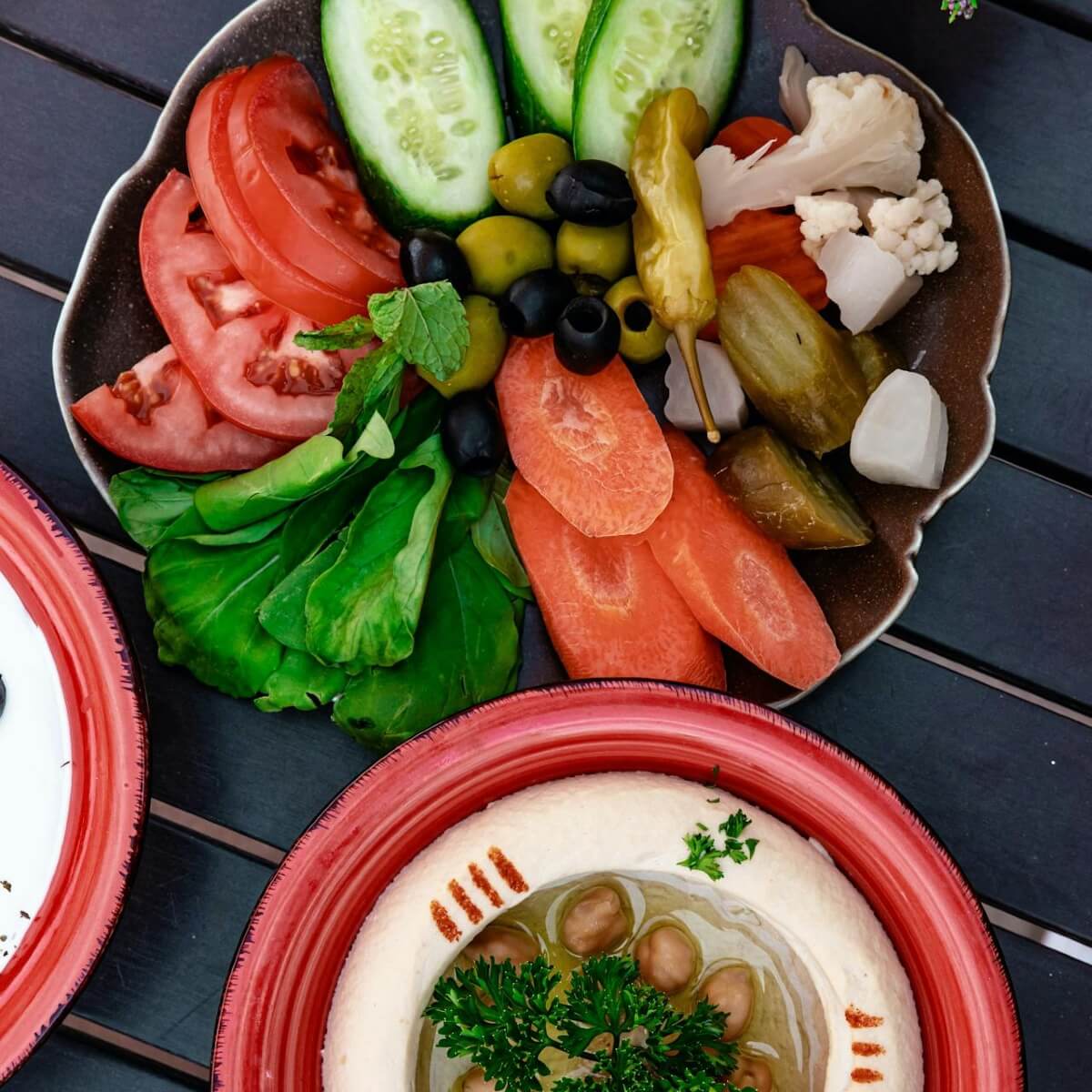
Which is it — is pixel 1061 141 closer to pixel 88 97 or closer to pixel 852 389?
pixel 852 389

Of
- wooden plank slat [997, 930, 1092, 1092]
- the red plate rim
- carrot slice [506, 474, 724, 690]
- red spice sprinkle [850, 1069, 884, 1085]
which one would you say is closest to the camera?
red spice sprinkle [850, 1069, 884, 1085]

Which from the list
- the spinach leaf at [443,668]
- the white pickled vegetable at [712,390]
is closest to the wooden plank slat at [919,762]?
the spinach leaf at [443,668]

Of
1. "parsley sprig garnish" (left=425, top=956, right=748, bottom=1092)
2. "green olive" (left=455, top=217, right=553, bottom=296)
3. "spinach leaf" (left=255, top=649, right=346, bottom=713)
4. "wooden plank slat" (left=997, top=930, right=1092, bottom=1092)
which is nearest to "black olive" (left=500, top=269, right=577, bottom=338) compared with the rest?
"green olive" (left=455, top=217, right=553, bottom=296)

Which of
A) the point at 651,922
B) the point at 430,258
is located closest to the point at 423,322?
the point at 430,258

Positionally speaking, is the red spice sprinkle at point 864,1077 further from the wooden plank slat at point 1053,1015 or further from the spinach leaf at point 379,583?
the spinach leaf at point 379,583

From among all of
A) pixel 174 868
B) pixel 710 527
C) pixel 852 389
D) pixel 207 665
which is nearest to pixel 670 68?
pixel 852 389

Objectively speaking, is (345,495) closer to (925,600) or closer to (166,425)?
(166,425)

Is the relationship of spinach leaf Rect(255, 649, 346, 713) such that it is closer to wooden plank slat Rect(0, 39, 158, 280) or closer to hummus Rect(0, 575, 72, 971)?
hummus Rect(0, 575, 72, 971)
